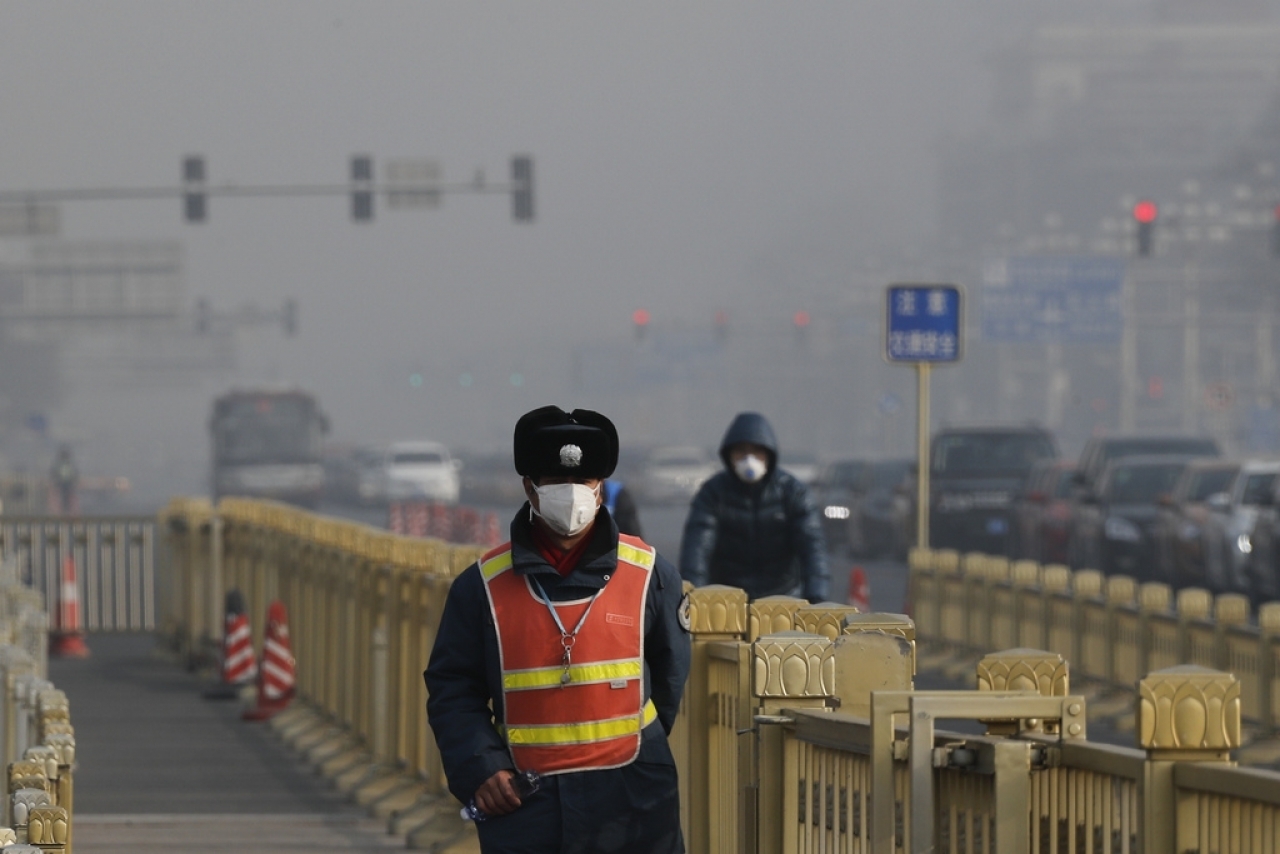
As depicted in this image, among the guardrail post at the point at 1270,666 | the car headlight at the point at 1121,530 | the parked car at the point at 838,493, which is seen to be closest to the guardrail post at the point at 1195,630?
the guardrail post at the point at 1270,666

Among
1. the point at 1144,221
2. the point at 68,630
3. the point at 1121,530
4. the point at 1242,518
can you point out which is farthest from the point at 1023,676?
the point at 1144,221

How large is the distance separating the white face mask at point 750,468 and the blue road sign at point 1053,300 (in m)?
53.9

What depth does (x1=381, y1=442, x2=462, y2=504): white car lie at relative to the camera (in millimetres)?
68125

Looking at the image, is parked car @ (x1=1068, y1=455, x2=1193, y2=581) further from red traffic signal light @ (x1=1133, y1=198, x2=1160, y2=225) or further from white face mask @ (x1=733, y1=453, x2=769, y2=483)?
white face mask @ (x1=733, y1=453, x2=769, y2=483)

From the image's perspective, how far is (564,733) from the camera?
209 inches

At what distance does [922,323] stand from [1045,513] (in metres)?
13.8

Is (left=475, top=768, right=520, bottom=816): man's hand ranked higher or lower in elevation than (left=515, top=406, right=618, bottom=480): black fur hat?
lower

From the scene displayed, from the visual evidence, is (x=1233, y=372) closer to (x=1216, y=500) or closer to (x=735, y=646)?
(x=1216, y=500)

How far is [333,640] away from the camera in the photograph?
49.3ft

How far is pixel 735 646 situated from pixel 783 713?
32.5 inches

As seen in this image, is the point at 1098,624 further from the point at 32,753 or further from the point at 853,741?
the point at 853,741

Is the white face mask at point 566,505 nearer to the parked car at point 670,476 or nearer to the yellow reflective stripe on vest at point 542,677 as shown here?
the yellow reflective stripe on vest at point 542,677

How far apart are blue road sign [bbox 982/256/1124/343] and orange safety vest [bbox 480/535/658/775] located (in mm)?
59937

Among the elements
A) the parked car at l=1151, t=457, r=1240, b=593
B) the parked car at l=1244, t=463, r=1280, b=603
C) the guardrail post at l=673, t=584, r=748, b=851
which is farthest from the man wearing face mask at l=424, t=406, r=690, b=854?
the parked car at l=1151, t=457, r=1240, b=593
